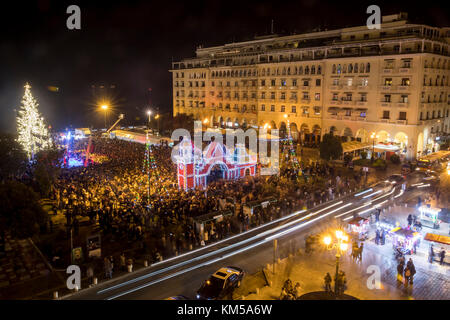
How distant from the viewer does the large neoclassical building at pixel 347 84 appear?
3862 cm

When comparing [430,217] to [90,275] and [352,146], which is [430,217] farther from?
[352,146]

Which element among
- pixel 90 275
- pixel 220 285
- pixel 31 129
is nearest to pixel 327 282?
pixel 220 285

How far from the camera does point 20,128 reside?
36.9m

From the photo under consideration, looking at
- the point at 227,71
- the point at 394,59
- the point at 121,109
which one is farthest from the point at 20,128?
the point at 121,109

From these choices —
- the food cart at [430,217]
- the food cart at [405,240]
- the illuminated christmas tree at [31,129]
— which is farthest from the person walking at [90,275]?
the illuminated christmas tree at [31,129]

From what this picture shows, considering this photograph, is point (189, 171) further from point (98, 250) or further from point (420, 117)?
point (420, 117)

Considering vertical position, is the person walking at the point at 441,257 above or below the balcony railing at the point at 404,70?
below

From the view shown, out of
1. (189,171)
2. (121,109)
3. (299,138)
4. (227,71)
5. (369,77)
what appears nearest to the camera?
(189,171)

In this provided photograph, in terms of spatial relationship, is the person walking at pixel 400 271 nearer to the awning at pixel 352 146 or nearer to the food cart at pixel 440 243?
the food cart at pixel 440 243

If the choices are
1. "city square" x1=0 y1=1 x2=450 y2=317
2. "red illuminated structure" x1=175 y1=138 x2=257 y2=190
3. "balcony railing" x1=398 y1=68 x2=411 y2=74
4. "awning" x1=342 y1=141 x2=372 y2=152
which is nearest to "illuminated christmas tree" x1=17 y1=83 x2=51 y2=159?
"city square" x1=0 y1=1 x2=450 y2=317

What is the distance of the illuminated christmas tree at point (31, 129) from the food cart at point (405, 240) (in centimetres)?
3327

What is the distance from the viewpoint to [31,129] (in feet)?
120

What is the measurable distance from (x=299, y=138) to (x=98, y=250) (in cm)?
3816

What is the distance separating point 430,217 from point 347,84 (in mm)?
27092
